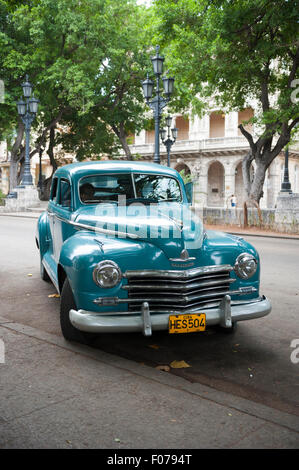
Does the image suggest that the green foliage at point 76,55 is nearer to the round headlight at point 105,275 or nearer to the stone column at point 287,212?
the stone column at point 287,212

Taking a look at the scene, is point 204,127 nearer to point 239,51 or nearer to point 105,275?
point 239,51

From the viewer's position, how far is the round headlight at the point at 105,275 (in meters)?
4.15

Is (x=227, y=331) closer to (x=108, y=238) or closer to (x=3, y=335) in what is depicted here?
(x=108, y=238)

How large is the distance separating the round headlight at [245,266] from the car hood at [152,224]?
0.43 m

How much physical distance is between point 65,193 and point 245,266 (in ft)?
8.25

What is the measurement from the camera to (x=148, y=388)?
3656 millimetres

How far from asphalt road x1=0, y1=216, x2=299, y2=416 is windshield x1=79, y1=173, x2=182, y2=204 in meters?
1.54

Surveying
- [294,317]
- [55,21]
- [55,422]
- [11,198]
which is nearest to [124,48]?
[55,21]

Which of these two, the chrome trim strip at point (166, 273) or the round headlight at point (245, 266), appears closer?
the chrome trim strip at point (166, 273)

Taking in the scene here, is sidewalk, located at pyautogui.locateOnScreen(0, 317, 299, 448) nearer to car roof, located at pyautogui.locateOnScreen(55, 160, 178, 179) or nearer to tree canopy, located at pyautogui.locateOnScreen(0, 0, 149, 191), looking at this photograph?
car roof, located at pyautogui.locateOnScreen(55, 160, 178, 179)

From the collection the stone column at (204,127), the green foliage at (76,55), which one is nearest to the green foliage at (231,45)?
the green foliage at (76,55)

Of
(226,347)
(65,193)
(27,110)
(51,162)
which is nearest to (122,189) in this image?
(65,193)

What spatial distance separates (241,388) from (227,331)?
143cm

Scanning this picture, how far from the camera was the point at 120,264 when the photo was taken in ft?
13.8
